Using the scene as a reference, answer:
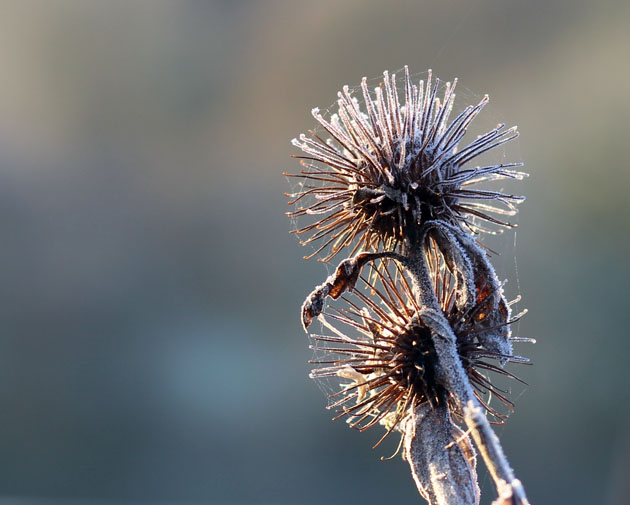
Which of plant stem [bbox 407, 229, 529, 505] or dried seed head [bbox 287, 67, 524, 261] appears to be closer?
plant stem [bbox 407, 229, 529, 505]

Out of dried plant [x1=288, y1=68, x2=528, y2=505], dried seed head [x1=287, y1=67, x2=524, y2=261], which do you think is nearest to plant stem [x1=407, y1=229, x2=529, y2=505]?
dried plant [x1=288, y1=68, x2=528, y2=505]

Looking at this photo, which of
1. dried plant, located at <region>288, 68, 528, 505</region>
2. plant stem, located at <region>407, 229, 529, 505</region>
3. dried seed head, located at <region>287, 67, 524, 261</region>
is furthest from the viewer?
dried seed head, located at <region>287, 67, 524, 261</region>

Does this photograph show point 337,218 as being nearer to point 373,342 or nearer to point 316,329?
point 373,342

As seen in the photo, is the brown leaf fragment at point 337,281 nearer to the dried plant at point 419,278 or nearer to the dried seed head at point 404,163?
the dried plant at point 419,278

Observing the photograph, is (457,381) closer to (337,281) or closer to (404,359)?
(404,359)

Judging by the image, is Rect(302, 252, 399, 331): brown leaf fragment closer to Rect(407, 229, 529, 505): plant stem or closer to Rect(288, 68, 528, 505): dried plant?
Rect(288, 68, 528, 505): dried plant

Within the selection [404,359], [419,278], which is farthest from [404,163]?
[404,359]

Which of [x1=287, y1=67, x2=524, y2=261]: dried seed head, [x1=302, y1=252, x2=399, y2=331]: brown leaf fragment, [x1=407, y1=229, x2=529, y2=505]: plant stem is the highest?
[x1=287, y1=67, x2=524, y2=261]: dried seed head

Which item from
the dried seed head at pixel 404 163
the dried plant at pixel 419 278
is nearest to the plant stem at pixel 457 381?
the dried plant at pixel 419 278

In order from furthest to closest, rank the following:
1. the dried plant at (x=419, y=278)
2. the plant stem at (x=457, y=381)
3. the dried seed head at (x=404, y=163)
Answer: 1. the dried seed head at (x=404, y=163)
2. the dried plant at (x=419, y=278)
3. the plant stem at (x=457, y=381)

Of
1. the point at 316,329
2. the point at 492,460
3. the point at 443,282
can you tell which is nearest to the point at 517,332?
the point at 316,329

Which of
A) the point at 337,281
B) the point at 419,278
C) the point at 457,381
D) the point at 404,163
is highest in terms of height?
the point at 404,163
